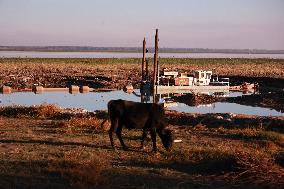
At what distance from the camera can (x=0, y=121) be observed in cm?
1956

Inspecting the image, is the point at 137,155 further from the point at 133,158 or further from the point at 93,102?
the point at 93,102

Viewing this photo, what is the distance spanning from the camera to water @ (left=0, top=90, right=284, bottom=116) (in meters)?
31.0

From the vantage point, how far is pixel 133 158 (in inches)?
498

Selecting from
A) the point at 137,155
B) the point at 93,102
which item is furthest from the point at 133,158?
the point at 93,102

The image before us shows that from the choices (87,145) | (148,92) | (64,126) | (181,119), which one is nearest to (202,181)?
(87,145)

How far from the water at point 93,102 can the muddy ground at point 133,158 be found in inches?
452

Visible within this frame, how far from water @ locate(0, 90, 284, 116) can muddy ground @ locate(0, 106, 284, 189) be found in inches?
452

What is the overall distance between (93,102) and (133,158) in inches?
879

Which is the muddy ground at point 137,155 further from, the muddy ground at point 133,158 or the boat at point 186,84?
the boat at point 186,84

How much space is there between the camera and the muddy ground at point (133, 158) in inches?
397

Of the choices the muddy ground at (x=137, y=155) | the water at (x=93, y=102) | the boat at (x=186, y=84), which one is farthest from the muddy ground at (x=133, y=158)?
the boat at (x=186, y=84)

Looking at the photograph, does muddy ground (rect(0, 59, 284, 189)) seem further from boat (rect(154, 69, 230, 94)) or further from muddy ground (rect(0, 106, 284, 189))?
boat (rect(154, 69, 230, 94))

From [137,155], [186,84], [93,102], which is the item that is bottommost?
[93,102]

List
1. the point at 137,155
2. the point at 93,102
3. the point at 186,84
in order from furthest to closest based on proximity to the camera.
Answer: the point at 186,84 < the point at 93,102 < the point at 137,155
